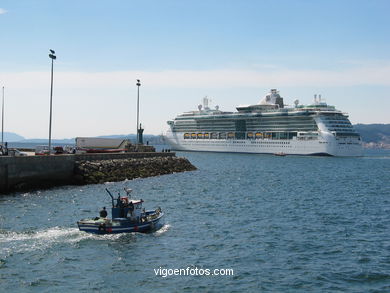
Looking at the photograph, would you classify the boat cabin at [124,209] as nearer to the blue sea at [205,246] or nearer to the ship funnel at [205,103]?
the blue sea at [205,246]

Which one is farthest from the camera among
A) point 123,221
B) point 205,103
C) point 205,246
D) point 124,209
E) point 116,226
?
point 205,103

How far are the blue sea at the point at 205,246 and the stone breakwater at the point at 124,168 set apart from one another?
22.5 feet

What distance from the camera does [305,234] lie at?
25.6 m

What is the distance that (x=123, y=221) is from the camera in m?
25.5

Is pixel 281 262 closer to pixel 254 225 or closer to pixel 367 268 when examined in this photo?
pixel 367 268

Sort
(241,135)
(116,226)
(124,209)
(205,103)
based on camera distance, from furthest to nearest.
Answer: (205,103), (241,135), (124,209), (116,226)

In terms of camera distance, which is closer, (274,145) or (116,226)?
(116,226)

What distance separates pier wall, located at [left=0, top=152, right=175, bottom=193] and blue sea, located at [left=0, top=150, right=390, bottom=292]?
193 centimetres

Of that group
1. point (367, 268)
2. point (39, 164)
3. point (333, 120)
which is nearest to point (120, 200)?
point (367, 268)

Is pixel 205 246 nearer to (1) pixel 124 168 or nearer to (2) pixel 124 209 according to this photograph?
(2) pixel 124 209

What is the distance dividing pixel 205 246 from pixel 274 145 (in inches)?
3871

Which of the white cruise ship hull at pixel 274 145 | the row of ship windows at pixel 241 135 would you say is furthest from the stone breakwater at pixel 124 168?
the row of ship windows at pixel 241 135

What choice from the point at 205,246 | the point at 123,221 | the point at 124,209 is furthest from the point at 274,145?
the point at 205,246

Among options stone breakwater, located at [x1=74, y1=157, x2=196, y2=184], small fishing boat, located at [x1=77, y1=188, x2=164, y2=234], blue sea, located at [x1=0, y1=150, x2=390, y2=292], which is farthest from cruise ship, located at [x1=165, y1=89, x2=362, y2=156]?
Answer: small fishing boat, located at [x1=77, y1=188, x2=164, y2=234]
